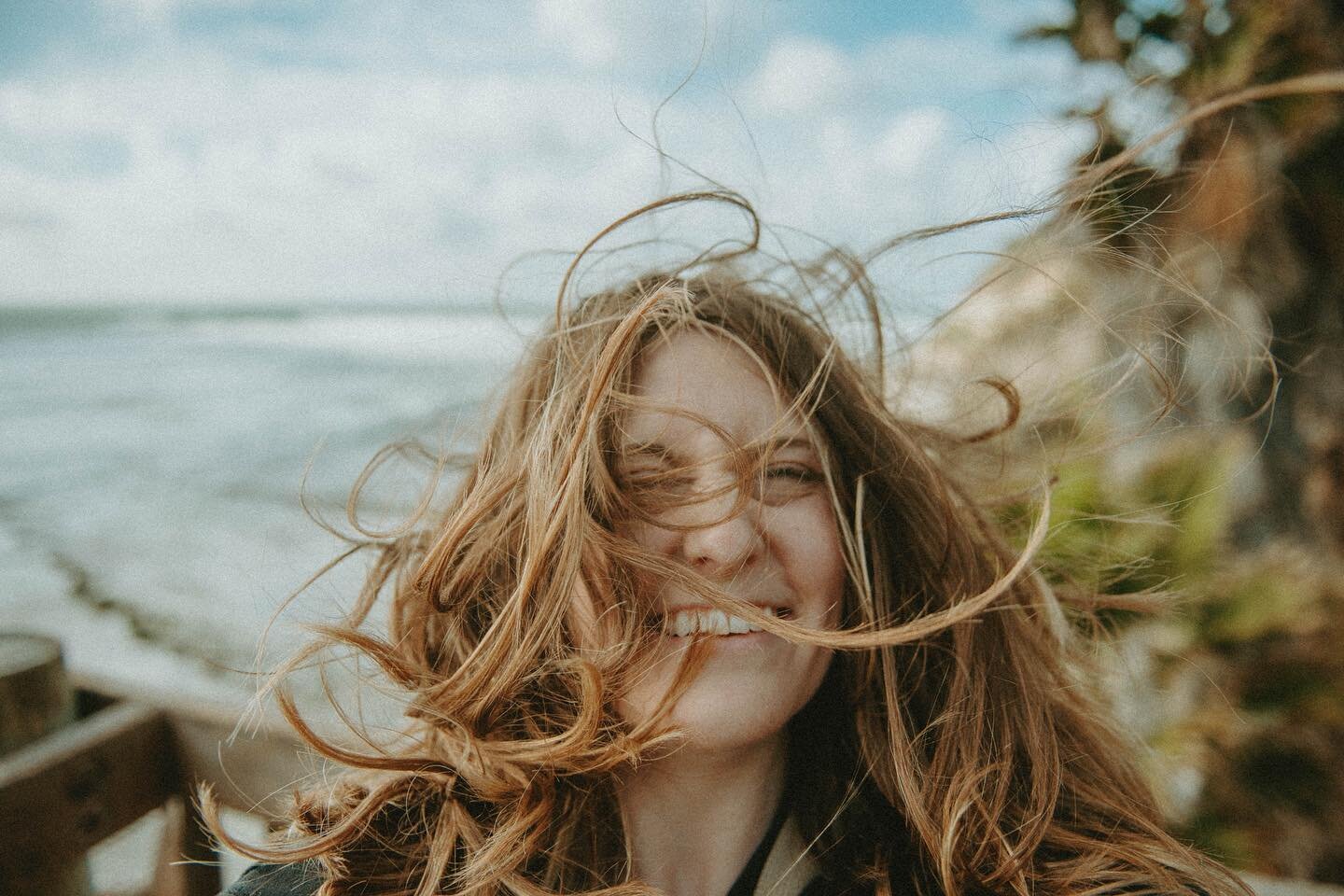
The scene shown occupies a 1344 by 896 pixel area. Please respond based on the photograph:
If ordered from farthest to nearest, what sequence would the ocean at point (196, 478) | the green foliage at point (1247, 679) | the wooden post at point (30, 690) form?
the green foliage at point (1247, 679)
the ocean at point (196, 478)
the wooden post at point (30, 690)

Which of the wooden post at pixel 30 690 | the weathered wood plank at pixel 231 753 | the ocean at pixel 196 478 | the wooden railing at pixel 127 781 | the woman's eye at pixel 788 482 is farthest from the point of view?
the ocean at pixel 196 478

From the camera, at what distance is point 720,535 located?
1372 mm

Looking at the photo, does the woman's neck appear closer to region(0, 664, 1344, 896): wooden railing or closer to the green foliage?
region(0, 664, 1344, 896): wooden railing

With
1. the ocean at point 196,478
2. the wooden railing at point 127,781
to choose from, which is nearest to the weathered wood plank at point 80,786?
the wooden railing at point 127,781

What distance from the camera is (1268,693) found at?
356 cm

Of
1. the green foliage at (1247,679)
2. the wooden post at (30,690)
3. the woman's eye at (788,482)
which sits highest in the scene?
the woman's eye at (788,482)

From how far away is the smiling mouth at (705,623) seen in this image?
1382 mm

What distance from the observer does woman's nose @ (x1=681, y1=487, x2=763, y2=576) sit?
4.50 ft

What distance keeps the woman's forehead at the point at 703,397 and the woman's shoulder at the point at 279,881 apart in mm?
941

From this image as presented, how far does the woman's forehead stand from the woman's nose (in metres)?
0.12

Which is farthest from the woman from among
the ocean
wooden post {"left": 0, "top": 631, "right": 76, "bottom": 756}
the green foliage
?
the green foliage

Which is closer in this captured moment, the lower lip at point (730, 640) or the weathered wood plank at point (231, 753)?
the lower lip at point (730, 640)

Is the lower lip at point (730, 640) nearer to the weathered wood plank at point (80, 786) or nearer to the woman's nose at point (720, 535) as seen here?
the woman's nose at point (720, 535)

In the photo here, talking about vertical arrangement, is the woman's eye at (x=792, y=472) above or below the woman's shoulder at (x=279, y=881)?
above
